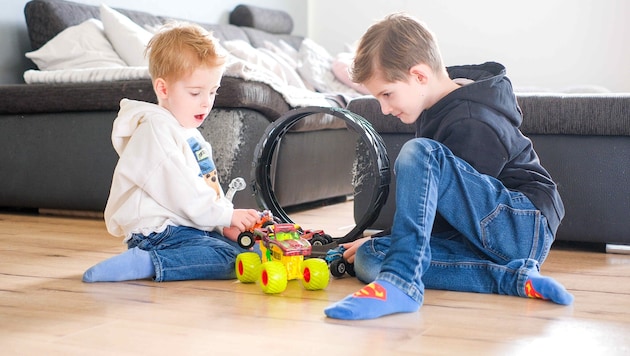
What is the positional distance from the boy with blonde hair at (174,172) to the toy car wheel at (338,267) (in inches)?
8.9

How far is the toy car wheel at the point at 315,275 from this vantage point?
1.62 meters

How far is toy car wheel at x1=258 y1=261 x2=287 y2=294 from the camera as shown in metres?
1.59

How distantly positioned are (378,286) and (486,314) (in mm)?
206

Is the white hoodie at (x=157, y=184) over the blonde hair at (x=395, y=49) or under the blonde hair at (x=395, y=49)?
under

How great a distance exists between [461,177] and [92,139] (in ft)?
5.43

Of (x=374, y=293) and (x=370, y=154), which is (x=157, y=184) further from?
(x=374, y=293)

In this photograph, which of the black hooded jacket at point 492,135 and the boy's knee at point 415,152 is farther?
the black hooded jacket at point 492,135

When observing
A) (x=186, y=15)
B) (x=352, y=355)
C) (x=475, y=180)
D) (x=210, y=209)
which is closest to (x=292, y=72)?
(x=186, y=15)

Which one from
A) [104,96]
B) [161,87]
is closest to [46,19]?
[104,96]

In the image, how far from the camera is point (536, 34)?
5.30 meters

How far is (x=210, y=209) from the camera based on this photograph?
6.10 ft

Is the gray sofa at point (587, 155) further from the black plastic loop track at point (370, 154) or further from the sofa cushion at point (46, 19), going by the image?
the sofa cushion at point (46, 19)

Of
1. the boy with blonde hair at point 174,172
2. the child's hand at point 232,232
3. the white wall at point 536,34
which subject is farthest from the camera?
the white wall at point 536,34

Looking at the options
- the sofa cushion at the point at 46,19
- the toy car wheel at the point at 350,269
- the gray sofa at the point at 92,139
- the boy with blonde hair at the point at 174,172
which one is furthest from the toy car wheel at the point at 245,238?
the sofa cushion at the point at 46,19
